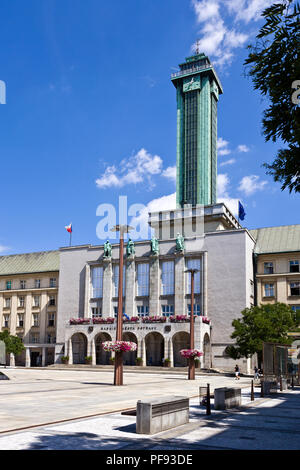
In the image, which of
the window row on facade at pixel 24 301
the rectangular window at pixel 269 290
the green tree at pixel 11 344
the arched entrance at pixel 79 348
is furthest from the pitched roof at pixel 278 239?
the green tree at pixel 11 344

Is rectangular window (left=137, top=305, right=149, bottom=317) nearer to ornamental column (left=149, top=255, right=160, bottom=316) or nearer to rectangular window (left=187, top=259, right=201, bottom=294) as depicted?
ornamental column (left=149, top=255, right=160, bottom=316)

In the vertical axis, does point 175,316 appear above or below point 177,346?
above

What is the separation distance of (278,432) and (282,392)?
48.0 ft

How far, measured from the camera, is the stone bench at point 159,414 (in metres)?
11.4

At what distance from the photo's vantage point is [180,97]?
96938mm

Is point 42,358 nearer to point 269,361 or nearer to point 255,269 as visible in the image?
point 255,269

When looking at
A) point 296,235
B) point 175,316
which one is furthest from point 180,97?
point 175,316

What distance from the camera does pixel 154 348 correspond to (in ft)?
206

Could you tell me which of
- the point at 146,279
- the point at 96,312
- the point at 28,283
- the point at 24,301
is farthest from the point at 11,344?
the point at 146,279

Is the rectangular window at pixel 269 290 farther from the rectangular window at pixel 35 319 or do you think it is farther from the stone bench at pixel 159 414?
the stone bench at pixel 159 414

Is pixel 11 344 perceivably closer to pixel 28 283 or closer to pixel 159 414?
pixel 28 283

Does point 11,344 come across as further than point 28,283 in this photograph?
No

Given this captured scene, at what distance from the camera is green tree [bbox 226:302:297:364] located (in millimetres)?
44812

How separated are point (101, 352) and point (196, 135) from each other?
46175mm
